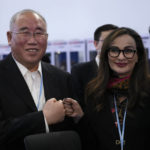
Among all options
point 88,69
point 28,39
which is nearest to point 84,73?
point 88,69

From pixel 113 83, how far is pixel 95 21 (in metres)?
2.80

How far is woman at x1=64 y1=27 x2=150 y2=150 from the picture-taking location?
1.51m

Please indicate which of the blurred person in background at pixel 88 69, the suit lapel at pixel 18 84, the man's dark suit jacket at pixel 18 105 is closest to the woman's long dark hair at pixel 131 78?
the man's dark suit jacket at pixel 18 105

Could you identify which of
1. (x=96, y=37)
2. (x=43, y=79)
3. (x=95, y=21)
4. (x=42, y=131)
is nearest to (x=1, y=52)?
(x=95, y=21)

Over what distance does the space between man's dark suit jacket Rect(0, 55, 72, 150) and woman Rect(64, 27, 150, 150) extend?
0.65 ft

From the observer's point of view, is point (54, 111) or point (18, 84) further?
point (18, 84)

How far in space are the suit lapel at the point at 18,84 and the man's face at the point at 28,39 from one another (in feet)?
0.24

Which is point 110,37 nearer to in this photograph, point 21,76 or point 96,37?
point 21,76

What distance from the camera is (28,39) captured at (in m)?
1.57

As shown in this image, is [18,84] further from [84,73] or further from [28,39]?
[84,73]

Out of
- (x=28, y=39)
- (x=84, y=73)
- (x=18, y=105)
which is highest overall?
(x=28, y=39)

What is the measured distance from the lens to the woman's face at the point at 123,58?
156 centimetres

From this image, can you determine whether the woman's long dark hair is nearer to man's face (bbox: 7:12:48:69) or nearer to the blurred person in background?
man's face (bbox: 7:12:48:69)

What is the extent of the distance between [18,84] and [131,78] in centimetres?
75
